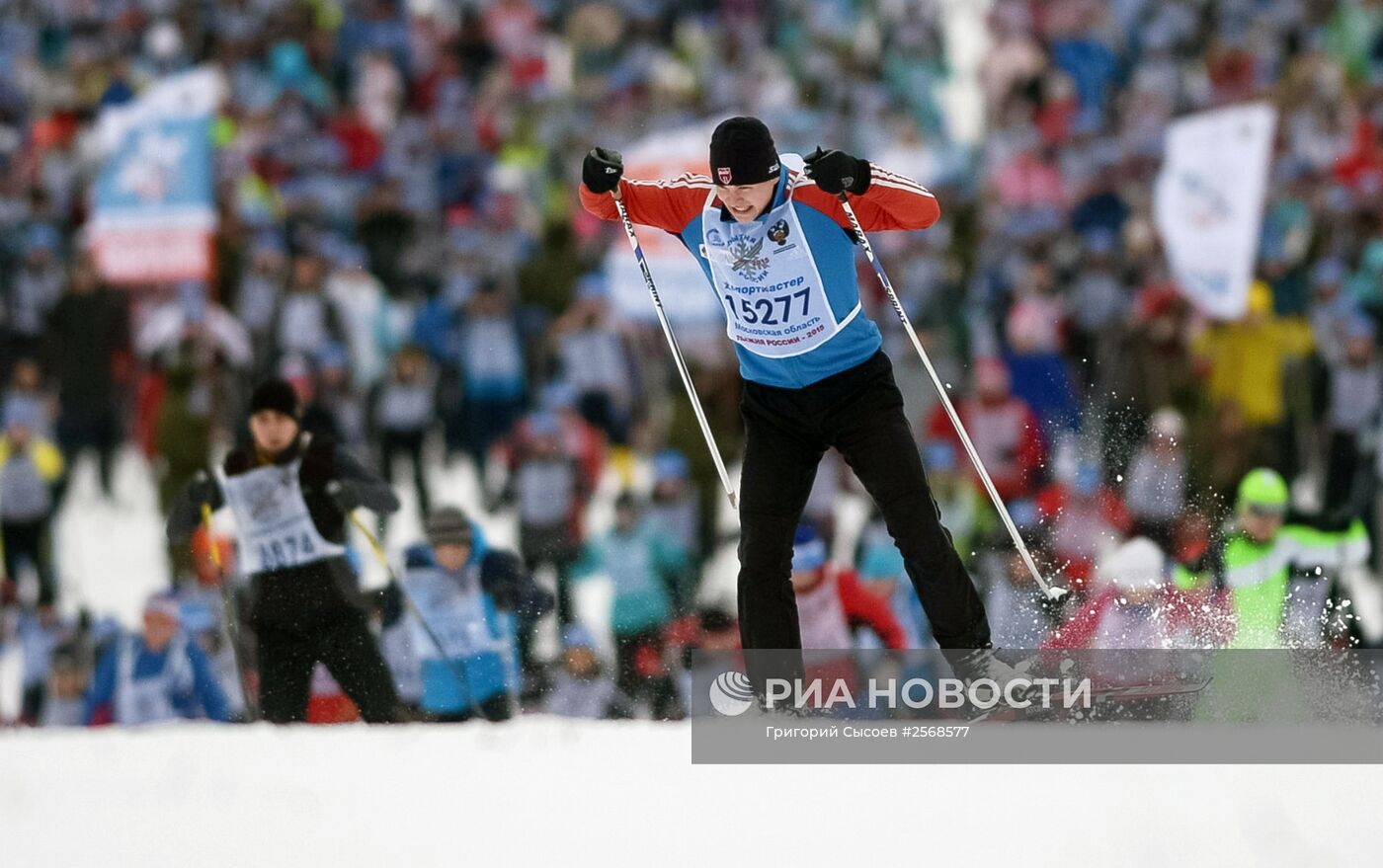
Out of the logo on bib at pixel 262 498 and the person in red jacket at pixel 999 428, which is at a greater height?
the logo on bib at pixel 262 498

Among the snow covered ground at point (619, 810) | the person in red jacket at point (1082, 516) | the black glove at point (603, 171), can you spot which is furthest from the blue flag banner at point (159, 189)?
the black glove at point (603, 171)

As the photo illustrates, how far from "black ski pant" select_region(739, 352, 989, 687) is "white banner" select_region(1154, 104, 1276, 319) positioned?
5640 millimetres

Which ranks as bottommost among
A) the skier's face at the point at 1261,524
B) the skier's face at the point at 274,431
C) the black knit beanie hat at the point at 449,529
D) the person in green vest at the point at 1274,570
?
the person in green vest at the point at 1274,570

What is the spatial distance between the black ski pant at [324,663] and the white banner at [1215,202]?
19.6ft

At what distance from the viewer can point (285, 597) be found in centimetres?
689

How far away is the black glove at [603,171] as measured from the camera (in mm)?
5840

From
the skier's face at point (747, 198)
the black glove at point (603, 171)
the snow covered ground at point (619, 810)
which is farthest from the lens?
the black glove at point (603, 171)

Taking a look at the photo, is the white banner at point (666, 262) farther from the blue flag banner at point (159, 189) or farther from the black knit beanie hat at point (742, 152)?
the black knit beanie hat at point (742, 152)

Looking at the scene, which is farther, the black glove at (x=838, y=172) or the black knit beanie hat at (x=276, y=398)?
the black knit beanie hat at (x=276, y=398)

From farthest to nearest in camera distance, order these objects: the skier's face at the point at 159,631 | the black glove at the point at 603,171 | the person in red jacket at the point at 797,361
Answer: the skier's face at the point at 159,631
the black glove at the point at 603,171
the person in red jacket at the point at 797,361

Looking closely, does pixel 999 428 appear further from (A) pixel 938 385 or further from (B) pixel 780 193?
(B) pixel 780 193

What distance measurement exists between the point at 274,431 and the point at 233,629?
114cm

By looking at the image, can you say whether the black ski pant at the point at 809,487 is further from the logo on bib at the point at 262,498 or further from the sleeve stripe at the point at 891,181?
the logo on bib at the point at 262,498

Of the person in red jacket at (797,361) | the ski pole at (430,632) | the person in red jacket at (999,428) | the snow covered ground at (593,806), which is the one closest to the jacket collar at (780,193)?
the person in red jacket at (797,361)
